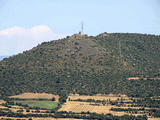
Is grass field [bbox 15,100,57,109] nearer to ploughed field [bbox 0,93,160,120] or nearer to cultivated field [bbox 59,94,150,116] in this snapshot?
ploughed field [bbox 0,93,160,120]

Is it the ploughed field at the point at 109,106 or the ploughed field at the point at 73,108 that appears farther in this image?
the ploughed field at the point at 109,106

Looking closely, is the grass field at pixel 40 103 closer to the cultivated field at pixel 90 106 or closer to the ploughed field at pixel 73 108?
the ploughed field at pixel 73 108

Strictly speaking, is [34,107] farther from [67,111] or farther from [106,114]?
[106,114]

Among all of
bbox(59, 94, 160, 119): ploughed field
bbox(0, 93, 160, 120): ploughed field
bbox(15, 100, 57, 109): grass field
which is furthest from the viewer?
bbox(15, 100, 57, 109): grass field

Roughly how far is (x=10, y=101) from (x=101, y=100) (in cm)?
4104

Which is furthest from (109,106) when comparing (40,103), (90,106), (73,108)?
(40,103)

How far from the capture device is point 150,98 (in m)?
192

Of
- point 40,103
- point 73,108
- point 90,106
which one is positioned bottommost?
point 73,108

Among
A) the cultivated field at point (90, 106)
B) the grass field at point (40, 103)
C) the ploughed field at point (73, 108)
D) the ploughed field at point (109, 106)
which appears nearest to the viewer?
the ploughed field at point (73, 108)

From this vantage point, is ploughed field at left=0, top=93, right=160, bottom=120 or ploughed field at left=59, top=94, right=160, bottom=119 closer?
ploughed field at left=0, top=93, right=160, bottom=120

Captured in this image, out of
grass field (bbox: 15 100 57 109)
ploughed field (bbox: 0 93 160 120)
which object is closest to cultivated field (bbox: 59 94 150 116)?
ploughed field (bbox: 0 93 160 120)

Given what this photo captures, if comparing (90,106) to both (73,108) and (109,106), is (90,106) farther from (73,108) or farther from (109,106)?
(109,106)

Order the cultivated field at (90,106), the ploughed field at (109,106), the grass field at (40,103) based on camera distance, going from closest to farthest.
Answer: the ploughed field at (109,106)
the cultivated field at (90,106)
the grass field at (40,103)

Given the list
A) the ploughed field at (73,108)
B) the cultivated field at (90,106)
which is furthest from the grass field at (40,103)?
the cultivated field at (90,106)
